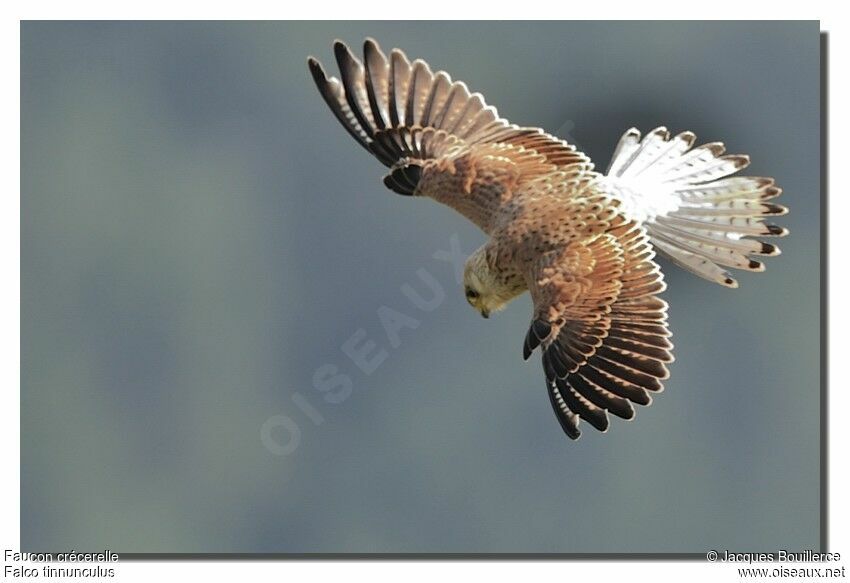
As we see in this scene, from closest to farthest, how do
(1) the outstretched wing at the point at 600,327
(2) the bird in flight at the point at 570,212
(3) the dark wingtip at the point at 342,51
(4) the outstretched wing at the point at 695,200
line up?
(1) the outstretched wing at the point at 600,327 → (2) the bird in flight at the point at 570,212 → (4) the outstretched wing at the point at 695,200 → (3) the dark wingtip at the point at 342,51

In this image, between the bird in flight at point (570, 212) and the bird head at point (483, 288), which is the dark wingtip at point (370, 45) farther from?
the bird head at point (483, 288)

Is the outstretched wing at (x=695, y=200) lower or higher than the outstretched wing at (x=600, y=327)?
higher

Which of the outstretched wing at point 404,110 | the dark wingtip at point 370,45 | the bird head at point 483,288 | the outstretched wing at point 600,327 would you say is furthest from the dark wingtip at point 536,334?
the dark wingtip at point 370,45

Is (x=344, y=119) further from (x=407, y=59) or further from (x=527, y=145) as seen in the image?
(x=527, y=145)

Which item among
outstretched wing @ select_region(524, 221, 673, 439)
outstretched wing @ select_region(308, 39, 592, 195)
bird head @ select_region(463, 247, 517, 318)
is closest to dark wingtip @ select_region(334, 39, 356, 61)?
outstretched wing @ select_region(308, 39, 592, 195)

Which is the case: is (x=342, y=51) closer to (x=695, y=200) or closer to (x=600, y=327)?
(x=695, y=200)

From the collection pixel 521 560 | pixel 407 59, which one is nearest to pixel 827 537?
pixel 521 560

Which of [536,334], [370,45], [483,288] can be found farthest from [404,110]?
[536,334]
